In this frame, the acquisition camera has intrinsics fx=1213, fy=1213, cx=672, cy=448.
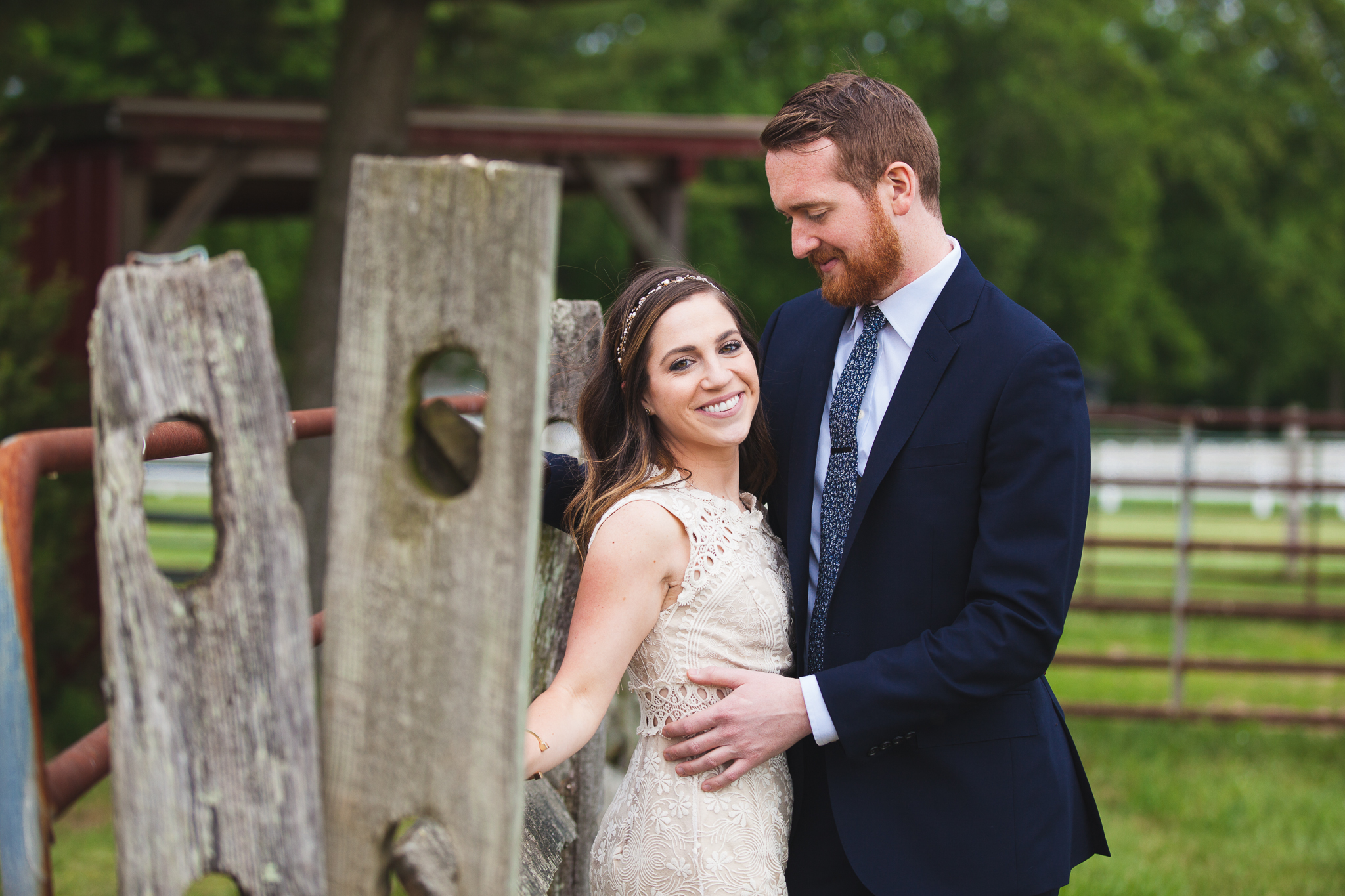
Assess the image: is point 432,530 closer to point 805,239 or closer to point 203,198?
point 805,239

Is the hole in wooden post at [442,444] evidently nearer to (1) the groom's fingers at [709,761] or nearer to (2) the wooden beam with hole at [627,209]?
(1) the groom's fingers at [709,761]

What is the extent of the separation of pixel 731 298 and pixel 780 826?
39.4 inches

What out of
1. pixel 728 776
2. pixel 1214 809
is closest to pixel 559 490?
pixel 728 776

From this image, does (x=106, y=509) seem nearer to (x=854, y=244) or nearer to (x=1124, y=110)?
(x=854, y=244)

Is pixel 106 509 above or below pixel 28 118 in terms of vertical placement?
below

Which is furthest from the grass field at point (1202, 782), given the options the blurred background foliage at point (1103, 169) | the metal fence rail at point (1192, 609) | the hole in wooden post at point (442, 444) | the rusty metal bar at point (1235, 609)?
the blurred background foliage at point (1103, 169)

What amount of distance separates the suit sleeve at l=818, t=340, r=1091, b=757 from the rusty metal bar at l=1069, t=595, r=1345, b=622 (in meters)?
5.89

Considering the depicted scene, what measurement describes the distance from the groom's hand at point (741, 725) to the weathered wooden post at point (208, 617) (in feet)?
2.69

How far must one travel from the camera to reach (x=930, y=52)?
3012 cm

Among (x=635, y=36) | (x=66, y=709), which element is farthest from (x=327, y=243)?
(x=635, y=36)

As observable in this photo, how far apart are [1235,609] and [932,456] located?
6162 mm

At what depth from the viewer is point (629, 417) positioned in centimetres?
231

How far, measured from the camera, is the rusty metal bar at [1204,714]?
717cm

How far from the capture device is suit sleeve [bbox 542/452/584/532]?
2.30m
